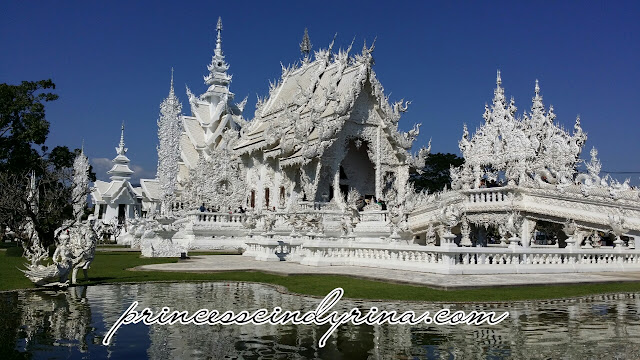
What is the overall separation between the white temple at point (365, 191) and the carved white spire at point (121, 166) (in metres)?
14.2

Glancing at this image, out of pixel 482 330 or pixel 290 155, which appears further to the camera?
pixel 290 155

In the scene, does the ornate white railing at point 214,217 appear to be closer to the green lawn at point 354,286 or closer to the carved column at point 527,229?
the green lawn at point 354,286

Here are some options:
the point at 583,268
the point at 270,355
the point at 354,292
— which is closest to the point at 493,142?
the point at 583,268

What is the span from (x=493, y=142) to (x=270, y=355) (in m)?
27.6

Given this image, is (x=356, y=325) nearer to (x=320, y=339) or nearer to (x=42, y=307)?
(x=320, y=339)

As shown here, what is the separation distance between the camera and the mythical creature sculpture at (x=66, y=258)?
34.4 feet

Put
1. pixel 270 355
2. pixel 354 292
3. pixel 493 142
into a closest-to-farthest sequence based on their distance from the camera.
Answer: pixel 270 355 → pixel 354 292 → pixel 493 142

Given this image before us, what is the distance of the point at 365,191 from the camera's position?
2842cm

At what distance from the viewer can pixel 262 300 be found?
30.3 feet

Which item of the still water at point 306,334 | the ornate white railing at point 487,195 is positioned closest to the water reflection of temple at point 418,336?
the still water at point 306,334

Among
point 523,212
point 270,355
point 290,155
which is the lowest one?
point 270,355

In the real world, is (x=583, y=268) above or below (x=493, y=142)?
below

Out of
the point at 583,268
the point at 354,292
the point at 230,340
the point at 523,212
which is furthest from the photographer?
the point at 523,212

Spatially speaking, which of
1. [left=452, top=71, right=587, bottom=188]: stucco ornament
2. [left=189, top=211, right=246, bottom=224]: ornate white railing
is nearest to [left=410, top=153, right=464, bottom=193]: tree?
[left=452, top=71, right=587, bottom=188]: stucco ornament
